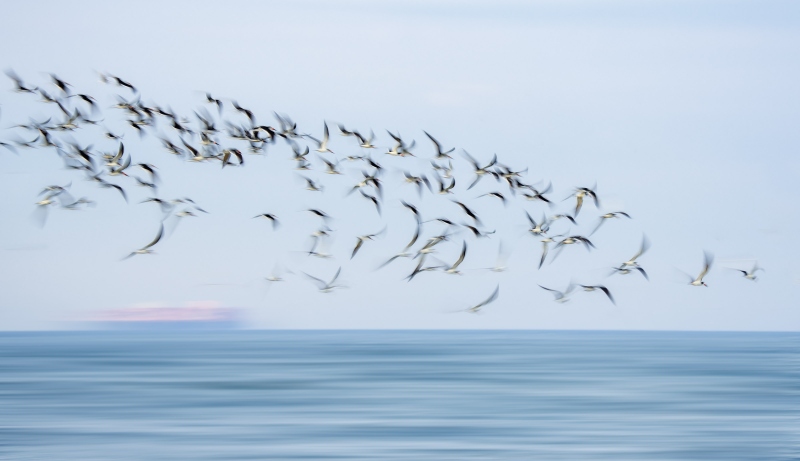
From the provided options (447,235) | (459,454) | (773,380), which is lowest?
(773,380)

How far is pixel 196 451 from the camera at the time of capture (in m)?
22.4

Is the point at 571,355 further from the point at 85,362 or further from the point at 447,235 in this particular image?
the point at 447,235

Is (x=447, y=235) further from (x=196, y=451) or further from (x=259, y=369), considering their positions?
(x=259, y=369)

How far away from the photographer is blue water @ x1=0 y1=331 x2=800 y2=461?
2261 centimetres

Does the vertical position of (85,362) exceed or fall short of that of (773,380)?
it falls short

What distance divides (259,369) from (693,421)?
20.1m

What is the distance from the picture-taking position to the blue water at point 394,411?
74.2 ft

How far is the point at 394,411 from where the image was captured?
28406mm

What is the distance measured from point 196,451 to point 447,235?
6709 millimetres

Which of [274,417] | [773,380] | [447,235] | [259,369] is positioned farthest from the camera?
[259,369]

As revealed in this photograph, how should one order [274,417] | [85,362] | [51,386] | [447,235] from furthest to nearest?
[85,362] → [51,386] → [274,417] → [447,235]

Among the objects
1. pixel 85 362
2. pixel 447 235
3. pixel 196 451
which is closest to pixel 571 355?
pixel 85 362

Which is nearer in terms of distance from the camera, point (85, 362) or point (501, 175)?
point (501, 175)

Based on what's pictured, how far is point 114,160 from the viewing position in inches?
1012
